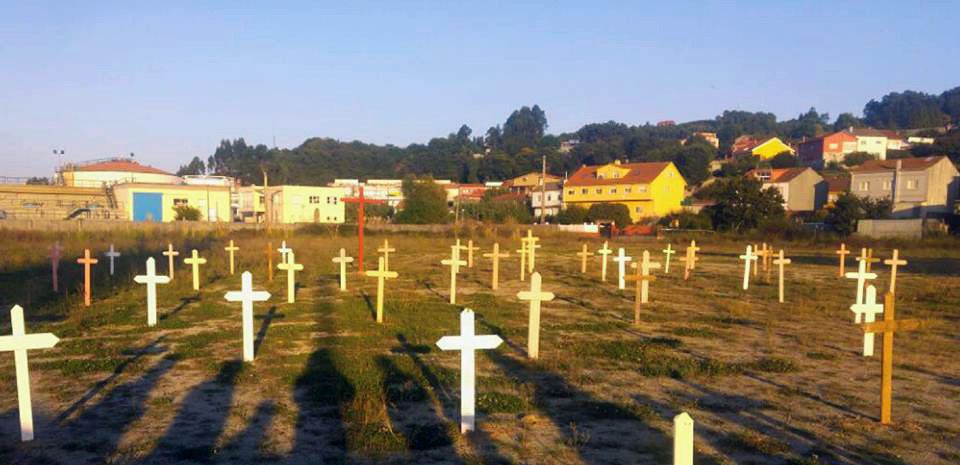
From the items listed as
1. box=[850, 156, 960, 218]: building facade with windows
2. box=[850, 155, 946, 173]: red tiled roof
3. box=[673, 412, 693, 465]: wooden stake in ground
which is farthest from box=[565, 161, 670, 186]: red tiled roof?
box=[673, 412, 693, 465]: wooden stake in ground

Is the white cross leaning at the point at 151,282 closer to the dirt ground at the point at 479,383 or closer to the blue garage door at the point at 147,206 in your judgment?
the dirt ground at the point at 479,383

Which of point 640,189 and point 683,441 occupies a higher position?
point 640,189

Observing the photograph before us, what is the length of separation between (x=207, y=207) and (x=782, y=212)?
50.3 m

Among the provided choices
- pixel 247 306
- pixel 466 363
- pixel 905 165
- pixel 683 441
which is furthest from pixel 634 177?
pixel 683 441

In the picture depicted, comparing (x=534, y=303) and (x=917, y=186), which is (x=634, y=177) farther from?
(x=534, y=303)

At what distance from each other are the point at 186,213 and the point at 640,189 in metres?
41.4

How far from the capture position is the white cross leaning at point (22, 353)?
7359 millimetres

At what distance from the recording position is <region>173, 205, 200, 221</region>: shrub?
66.8 meters

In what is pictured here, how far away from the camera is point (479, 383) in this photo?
9.91 m

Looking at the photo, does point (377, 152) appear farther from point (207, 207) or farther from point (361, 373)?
point (361, 373)

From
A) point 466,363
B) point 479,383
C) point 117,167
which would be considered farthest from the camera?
point 117,167

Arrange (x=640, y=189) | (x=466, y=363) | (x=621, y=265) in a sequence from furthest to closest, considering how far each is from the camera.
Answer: (x=640, y=189) < (x=621, y=265) < (x=466, y=363)

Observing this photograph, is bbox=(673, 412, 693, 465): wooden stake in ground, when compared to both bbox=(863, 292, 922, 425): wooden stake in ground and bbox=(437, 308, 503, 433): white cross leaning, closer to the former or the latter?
bbox=(437, 308, 503, 433): white cross leaning

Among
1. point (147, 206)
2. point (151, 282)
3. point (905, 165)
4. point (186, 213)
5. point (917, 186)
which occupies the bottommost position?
point (186, 213)
